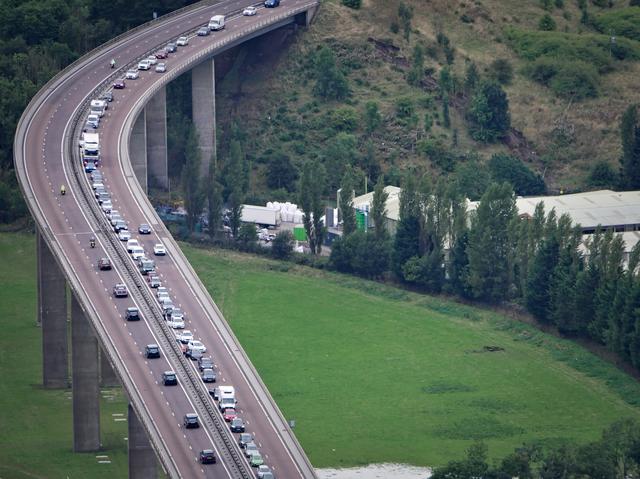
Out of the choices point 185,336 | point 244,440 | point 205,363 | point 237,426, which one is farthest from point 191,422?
point 185,336

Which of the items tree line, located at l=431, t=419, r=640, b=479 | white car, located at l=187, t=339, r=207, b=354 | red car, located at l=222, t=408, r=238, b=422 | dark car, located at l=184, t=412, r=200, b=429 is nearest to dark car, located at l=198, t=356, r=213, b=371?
white car, located at l=187, t=339, r=207, b=354

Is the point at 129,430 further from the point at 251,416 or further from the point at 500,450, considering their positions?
the point at 500,450

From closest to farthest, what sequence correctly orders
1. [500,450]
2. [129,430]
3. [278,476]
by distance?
[278,476] → [129,430] → [500,450]

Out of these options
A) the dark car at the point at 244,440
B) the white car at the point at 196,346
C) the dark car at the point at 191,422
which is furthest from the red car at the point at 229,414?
the white car at the point at 196,346

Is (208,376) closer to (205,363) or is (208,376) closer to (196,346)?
(205,363)

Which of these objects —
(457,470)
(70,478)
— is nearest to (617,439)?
(457,470)

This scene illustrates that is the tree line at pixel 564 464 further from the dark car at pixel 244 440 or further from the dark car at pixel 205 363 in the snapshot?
the dark car at pixel 205 363

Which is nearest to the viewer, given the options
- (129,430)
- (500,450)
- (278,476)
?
(278,476)
